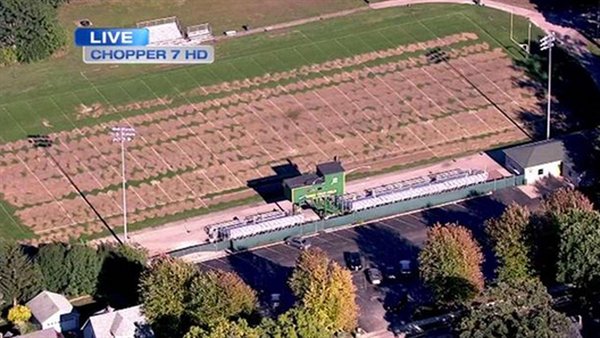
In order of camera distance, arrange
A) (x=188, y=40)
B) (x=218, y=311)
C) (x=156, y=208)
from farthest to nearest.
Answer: (x=188, y=40), (x=156, y=208), (x=218, y=311)

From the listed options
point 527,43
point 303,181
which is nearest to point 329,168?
point 303,181

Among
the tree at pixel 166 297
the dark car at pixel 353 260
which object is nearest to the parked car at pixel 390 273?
the dark car at pixel 353 260

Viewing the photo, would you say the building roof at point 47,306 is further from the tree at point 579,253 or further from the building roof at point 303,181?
the tree at point 579,253

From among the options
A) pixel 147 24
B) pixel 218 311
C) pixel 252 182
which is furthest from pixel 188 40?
pixel 218 311

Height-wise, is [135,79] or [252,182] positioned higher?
[135,79]

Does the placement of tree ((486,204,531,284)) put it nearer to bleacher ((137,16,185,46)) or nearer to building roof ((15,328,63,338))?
building roof ((15,328,63,338))

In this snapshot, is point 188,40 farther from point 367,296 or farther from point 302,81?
point 367,296
